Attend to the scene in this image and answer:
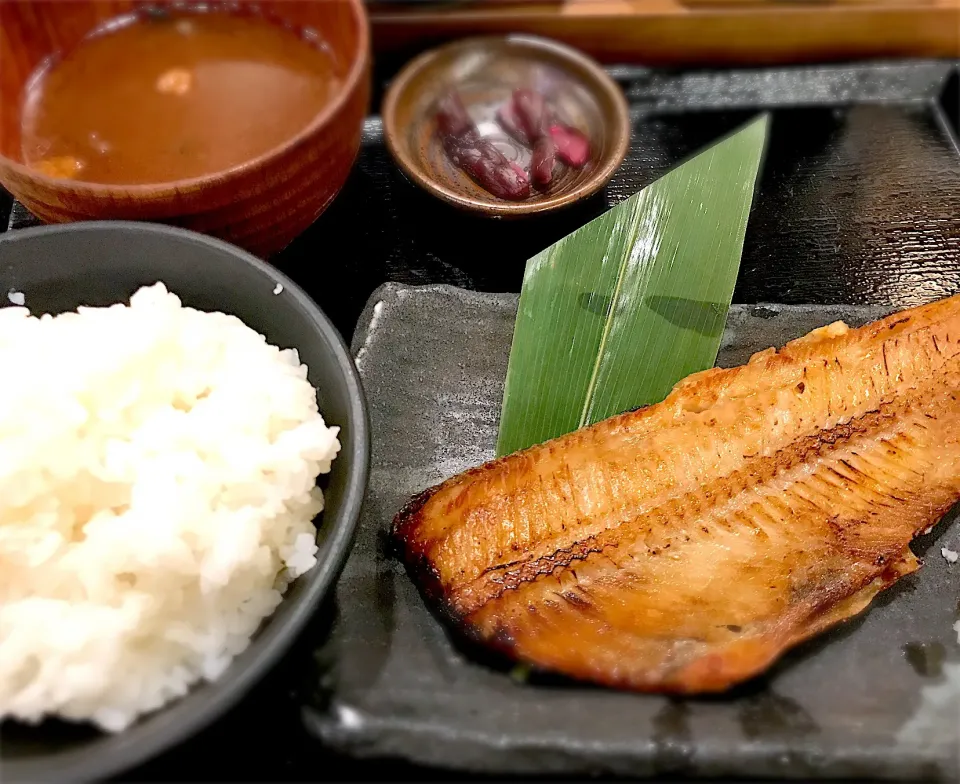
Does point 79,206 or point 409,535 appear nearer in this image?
point 409,535

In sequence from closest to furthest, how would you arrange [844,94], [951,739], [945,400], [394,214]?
[951,739]
[945,400]
[394,214]
[844,94]

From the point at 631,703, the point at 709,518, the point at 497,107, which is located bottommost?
the point at 631,703

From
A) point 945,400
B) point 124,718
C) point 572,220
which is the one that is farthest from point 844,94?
point 124,718

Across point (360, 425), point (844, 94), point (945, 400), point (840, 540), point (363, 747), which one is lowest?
point (363, 747)

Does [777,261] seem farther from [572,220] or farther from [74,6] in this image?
[74,6]

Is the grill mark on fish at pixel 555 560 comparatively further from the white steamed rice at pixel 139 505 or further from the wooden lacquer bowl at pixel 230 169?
the wooden lacquer bowl at pixel 230 169

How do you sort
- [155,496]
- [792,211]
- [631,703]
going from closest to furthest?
[155,496] → [631,703] → [792,211]

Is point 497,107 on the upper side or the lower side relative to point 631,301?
upper

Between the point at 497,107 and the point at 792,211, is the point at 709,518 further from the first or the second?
the point at 497,107

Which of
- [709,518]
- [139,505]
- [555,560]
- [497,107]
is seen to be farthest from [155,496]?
[497,107]
